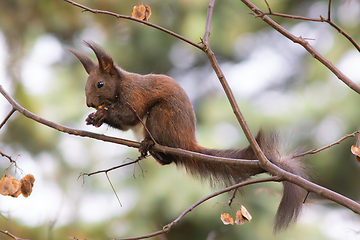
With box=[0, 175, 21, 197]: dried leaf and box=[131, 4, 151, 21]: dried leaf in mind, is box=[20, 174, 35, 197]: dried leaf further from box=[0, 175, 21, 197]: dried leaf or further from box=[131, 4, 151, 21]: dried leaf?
box=[131, 4, 151, 21]: dried leaf

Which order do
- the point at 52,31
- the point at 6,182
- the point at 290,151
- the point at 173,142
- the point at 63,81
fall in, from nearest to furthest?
the point at 6,182 → the point at 290,151 → the point at 173,142 → the point at 63,81 → the point at 52,31

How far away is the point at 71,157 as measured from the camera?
612 centimetres

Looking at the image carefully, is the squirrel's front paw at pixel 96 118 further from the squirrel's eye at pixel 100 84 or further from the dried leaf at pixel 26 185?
the dried leaf at pixel 26 185

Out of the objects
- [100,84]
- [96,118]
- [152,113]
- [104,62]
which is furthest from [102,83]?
[152,113]

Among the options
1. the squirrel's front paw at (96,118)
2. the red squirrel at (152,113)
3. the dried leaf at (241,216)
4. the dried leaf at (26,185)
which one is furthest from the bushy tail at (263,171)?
the dried leaf at (26,185)

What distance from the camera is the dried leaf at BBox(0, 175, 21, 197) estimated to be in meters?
1.64

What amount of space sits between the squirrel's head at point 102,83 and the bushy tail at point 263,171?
728mm

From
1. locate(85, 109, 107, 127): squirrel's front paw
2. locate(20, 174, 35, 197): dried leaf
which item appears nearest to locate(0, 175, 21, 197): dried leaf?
locate(20, 174, 35, 197): dried leaf

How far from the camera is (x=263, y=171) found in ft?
6.43

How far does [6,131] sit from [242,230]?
15.3 feet

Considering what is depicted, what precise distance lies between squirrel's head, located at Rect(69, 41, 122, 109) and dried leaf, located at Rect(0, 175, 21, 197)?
106cm

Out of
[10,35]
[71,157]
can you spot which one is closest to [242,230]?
[71,157]

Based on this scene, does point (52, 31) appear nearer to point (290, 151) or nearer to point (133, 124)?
point (133, 124)

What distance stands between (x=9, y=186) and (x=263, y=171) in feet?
4.24
